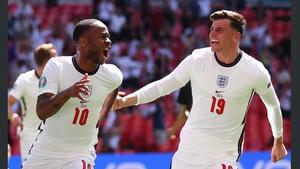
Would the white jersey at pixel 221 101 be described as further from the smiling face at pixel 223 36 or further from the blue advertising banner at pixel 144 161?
the blue advertising banner at pixel 144 161

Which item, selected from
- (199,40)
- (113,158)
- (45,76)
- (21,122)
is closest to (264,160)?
(113,158)

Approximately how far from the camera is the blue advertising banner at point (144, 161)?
13945 millimetres

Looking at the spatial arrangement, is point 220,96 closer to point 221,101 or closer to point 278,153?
point 221,101

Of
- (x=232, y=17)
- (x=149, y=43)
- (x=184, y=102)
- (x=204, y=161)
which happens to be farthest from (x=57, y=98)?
(x=149, y=43)

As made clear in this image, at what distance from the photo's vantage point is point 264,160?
15.0 meters

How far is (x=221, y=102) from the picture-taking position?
7340 mm

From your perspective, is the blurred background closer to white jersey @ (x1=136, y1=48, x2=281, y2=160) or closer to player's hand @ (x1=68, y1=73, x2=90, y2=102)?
white jersey @ (x1=136, y1=48, x2=281, y2=160)

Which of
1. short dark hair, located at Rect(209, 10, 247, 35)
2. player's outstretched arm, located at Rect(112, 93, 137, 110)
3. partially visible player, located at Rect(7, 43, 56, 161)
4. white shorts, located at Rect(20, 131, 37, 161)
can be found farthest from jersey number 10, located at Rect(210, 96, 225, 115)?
white shorts, located at Rect(20, 131, 37, 161)

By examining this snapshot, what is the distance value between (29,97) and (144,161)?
3909 mm

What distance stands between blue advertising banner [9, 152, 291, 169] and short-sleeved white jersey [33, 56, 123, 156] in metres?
6.32

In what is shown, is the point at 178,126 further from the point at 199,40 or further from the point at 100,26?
the point at 199,40

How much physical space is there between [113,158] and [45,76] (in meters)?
7.27

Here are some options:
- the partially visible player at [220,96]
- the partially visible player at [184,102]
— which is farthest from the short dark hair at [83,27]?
the partially visible player at [184,102]

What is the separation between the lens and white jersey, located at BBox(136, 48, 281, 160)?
732cm
